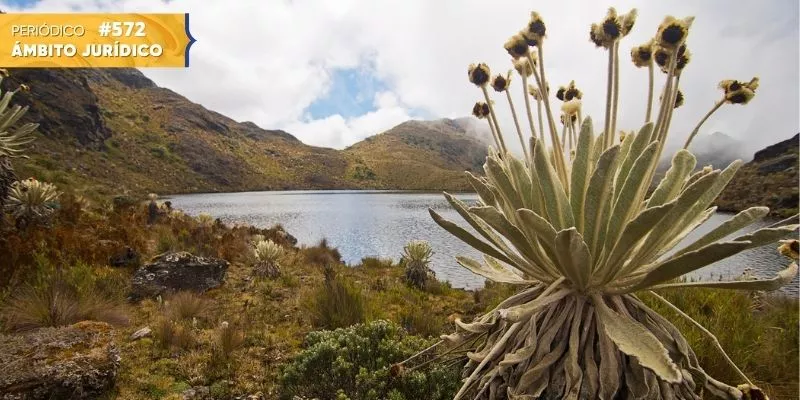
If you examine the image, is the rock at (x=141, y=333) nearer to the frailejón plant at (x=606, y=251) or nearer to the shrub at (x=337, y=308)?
the shrub at (x=337, y=308)

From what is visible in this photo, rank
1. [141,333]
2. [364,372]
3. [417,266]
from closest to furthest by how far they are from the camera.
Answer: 1. [364,372]
2. [141,333]
3. [417,266]

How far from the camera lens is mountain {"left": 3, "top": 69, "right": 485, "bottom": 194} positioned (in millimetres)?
43969

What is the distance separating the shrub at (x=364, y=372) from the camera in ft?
9.79

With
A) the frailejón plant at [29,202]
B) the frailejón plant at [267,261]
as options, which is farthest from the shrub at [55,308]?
the frailejón plant at [29,202]

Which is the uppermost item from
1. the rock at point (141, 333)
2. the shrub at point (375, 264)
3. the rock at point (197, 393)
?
the rock at point (141, 333)

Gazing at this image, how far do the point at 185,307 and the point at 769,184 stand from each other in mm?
59458

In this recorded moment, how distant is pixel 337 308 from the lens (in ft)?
19.3

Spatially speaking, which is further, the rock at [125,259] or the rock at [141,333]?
the rock at [125,259]

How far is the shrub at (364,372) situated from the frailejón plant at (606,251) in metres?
0.89

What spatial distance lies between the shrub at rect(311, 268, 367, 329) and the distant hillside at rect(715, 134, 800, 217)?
3820 centimetres

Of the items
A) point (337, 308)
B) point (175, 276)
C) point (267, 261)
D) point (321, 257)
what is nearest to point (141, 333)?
point (175, 276)

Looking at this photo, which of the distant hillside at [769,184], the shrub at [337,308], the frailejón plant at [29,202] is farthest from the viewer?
the distant hillside at [769,184]

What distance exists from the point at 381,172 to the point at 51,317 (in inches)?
4919

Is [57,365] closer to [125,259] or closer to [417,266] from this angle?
[125,259]
